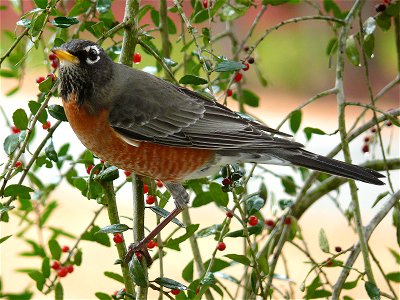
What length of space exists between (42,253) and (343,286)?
91 cm

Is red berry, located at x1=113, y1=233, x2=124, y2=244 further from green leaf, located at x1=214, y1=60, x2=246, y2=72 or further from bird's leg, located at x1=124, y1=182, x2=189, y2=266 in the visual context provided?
green leaf, located at x1=214, y1=60, x2=246, y2=72

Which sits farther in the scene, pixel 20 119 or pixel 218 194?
pixel 218 194

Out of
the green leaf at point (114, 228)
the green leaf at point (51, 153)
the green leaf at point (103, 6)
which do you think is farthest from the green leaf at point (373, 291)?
the green leaf at point (103, 6)

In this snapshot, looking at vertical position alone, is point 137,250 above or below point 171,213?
below

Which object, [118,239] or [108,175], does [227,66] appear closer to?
[108,175]

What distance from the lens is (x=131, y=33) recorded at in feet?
6.07

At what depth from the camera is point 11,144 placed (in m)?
1.84

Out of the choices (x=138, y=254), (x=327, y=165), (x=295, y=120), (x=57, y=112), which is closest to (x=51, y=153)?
(x=57, y=112)

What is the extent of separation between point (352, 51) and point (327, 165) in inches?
13.8

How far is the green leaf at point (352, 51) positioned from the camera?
6.97 feet

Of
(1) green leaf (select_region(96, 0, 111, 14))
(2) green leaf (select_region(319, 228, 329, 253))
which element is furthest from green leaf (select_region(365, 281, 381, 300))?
(1) green leaf (select_region(96, 0, 111, 14))

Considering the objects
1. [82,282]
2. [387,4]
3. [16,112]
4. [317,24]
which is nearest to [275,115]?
[317,24]

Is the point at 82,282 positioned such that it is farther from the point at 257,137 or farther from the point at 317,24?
the point at 317,24

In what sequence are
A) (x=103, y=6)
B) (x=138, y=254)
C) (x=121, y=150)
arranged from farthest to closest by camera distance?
(x=121, y=150) < (x=103, y=6) < (x=138, y=254)
